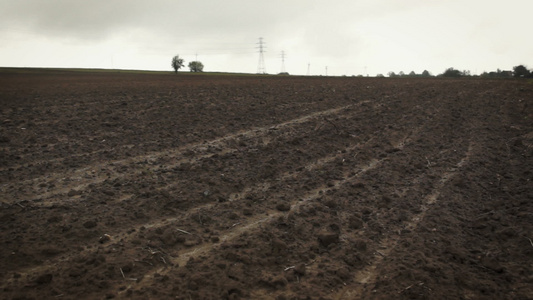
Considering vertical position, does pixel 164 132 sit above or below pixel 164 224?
above

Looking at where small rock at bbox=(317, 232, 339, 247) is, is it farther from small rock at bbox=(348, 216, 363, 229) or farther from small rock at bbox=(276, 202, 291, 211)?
small rock at bbox=(276, 202, 291, 211)

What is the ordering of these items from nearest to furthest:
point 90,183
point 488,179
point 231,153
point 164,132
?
point 90,183, point 488,179, point 231,153, point 164,132

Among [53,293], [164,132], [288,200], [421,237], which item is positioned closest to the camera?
[53,293]

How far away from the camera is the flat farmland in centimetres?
409

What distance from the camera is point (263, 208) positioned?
19.2 ft

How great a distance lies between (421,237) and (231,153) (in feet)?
14.6

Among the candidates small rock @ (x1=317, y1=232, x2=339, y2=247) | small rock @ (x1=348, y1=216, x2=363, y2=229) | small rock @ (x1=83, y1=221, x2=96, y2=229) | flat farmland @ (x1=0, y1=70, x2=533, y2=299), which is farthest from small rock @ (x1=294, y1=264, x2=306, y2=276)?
small rock @ (x1=83, y1=221, x2=96, y2=229)

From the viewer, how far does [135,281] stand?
13.2 ft

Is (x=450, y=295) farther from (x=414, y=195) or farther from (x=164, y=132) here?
(x=164, y=132)

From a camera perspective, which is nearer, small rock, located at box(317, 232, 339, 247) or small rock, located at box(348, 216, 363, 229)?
small rock, located at box(317, 232, 339, 247)

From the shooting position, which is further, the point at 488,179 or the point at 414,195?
the point at 488,179

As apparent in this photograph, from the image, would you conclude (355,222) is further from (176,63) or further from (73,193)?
(176,63)

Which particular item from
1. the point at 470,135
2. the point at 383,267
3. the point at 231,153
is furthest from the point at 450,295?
the point at 470,135

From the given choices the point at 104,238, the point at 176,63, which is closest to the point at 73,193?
the point at 104,238
